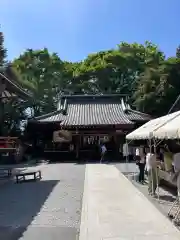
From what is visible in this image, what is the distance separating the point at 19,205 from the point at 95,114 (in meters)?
22.8

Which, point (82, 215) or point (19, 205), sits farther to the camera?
point (19, 205)

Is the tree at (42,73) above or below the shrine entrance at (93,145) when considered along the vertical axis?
above

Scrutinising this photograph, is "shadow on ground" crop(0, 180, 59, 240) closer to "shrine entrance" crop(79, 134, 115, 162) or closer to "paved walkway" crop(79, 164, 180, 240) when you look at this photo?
"paved walkway" crop(79, 164, 180, 240)

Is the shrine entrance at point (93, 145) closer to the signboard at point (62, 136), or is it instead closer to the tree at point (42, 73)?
the signboard at point (62, 136)

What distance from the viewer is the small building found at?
29.2 m

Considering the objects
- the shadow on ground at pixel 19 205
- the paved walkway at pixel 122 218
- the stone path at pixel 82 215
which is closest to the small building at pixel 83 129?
the shadow on ground at pixel 19 205

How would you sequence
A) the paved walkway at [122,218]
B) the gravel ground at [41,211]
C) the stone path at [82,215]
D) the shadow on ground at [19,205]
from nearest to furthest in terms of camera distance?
1. the paved walkway at [122,218]
2. the stone path at [82,215]
3. the gravel ground at [41,211]
4. the shadow on ground at [19,205]

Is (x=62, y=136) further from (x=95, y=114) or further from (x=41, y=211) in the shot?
(x=41, y=211)

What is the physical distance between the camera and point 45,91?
4091 cm

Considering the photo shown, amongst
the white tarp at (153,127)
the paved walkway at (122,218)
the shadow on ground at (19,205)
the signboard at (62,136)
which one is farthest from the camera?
the signboard at (62,136)

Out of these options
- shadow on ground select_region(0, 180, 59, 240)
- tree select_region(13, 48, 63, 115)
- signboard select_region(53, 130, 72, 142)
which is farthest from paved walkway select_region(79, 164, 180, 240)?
tree select_region(13, 48, 63, 115)

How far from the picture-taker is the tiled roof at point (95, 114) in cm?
2950

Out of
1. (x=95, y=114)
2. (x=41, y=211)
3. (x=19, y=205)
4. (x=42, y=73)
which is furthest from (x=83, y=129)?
(x=41, y=211)

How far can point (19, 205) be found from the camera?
9.61m
